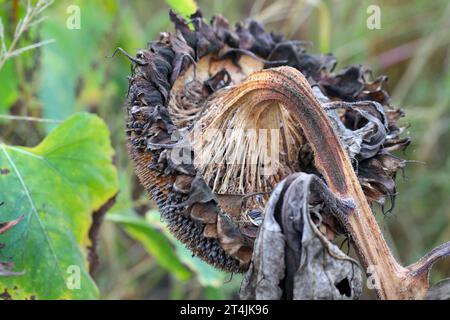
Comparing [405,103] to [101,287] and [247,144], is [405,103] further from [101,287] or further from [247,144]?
[247,144]

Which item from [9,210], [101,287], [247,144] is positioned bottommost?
[101,287]

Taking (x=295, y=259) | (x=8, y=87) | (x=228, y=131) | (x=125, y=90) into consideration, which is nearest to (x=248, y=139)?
(x=228, y=131)

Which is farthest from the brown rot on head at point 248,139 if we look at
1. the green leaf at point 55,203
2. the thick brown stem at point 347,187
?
the green leaf at point 55,203

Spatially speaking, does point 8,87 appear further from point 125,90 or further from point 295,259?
point 295,259

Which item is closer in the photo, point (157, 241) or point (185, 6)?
point (185, 6)

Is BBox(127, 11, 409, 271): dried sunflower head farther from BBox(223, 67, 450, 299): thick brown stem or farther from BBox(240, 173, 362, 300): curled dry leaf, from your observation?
BBox(240, 173, 362, 300): curled dry leaf

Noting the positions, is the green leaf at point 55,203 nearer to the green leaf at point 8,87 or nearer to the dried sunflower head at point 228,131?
the dried sunflower head at point 228,131
